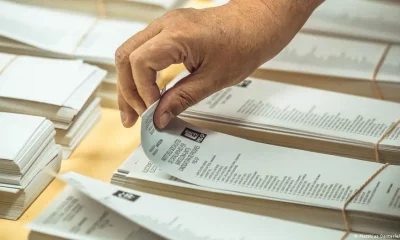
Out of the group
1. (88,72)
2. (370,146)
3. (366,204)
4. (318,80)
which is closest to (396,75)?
(318,80)

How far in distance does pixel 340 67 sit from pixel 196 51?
1.28ft

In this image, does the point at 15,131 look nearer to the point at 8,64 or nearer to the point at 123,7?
the point at 8,64

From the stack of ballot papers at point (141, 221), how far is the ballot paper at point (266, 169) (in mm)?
52

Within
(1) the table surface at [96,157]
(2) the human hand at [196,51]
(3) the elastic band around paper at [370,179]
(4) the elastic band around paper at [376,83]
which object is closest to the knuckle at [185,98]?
(2) the human hand at [196,51]

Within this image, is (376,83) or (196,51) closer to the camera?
(196,51)

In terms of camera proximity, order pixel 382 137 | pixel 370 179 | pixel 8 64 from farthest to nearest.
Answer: pixel 8 64, pixel 382 137, pixel 370 179

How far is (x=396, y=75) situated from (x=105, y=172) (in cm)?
54

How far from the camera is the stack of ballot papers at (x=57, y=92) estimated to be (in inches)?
40.3

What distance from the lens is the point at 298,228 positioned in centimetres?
78

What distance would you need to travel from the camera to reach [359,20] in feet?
4.25

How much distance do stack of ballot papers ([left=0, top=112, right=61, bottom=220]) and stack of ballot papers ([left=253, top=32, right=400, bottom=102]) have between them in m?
0.44

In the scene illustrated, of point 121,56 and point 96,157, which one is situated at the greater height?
point 121,56

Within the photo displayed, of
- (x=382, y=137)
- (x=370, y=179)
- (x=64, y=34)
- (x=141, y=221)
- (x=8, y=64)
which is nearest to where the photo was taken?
(x=141, y=221)

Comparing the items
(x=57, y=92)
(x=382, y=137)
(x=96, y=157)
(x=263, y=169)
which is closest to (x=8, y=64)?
(x=57, y=92)
